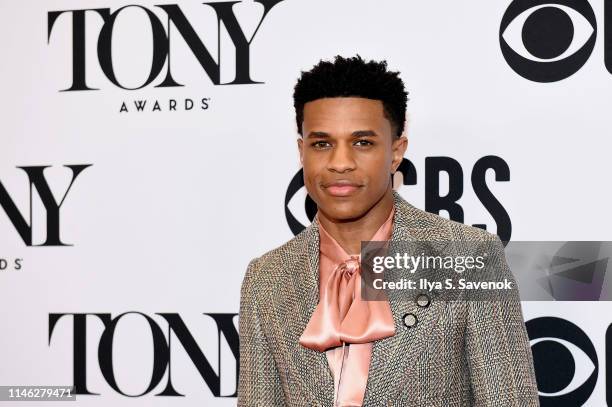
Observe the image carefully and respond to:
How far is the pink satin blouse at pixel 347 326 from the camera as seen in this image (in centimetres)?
146

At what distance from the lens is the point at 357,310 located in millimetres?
1503

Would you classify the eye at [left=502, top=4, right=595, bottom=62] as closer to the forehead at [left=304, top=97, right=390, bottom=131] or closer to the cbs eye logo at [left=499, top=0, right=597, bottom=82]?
the cbs eye logo at [left=499, top=0, right=597, bottom=82]

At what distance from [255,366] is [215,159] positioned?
2.29ft

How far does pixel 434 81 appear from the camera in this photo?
196cm

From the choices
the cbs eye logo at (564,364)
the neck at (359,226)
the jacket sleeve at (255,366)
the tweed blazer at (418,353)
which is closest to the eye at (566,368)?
the cbs eye logo at (564,364)

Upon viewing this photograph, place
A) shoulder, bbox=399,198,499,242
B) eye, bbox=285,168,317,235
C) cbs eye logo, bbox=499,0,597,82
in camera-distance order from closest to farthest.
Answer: shoulder, bbox=399,198,499,242
cbs eye logo, bbox=499,0,597,82
eye, bbox=285,168,317,235

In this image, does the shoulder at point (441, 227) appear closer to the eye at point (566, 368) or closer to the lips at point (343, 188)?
the lips at point (343, 188)

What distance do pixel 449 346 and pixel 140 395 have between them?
3.34 feet

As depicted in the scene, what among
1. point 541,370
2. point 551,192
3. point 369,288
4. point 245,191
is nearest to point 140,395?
point 245,191

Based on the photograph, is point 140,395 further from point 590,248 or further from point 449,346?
point 590,248

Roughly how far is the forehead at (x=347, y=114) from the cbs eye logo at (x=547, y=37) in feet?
1.86

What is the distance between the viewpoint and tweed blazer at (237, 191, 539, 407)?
56.9 inches

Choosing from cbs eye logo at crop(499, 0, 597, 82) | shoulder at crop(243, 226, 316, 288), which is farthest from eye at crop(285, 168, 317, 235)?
cbs eye logo at crop(499, 0, 597, 82)

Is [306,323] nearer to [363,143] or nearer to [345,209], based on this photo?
[345,209]
